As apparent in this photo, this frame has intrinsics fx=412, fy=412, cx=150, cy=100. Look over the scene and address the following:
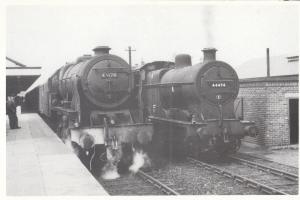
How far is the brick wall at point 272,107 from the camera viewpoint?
11789 millimetres

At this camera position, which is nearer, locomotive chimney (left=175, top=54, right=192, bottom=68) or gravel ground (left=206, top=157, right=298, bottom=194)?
gravel ground (left=206, top=157, right=298, bottom=194)

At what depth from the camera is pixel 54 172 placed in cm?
723

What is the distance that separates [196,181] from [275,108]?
464 centimetres

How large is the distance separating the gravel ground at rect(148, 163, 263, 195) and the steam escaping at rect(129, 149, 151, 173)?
49 centimetres

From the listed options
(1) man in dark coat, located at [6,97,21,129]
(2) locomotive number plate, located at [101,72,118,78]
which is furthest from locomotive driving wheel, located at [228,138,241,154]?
(1) man in dark coat, located at [6,97,21,129]

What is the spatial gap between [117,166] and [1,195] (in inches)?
138

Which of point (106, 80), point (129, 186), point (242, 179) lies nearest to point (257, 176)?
point (242, 179)

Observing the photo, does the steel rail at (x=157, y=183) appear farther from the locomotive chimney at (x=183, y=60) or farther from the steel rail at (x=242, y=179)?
the locomotive chimney at (x=183, y=60)

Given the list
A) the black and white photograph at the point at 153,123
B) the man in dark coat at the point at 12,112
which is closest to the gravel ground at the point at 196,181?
the black and white photograph at the point at 153,123

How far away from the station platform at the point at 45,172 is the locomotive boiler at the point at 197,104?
271 cm

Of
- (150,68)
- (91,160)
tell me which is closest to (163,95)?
(150,68)

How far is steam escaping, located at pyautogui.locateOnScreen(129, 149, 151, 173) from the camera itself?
9617mm

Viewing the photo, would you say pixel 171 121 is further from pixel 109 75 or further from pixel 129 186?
pixel 129 186

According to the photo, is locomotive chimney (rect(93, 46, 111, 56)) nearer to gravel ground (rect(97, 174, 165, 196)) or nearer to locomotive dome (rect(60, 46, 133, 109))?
locomotive dome (rect(60, 46, 133, 109))
